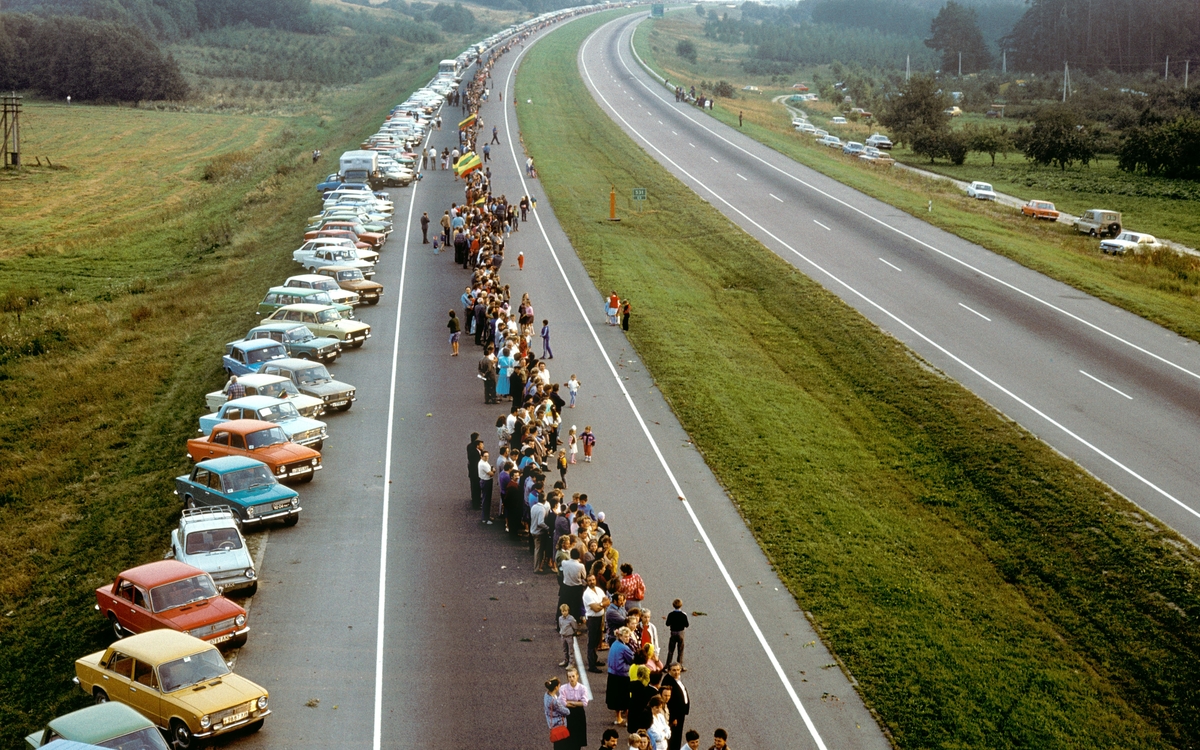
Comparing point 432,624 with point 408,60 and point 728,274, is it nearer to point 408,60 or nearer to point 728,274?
point 728,274

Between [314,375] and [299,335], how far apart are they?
12.8 feet

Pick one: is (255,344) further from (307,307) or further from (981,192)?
(981,192)

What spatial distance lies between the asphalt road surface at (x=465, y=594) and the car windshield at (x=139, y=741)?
167cm

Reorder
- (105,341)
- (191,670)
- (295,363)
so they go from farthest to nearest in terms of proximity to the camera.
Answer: (105,341) < (295,363) < (191,670)

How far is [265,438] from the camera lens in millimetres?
25406

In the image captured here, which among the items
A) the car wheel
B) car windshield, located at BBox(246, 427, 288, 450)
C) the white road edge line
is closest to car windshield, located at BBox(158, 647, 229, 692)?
the car wheel

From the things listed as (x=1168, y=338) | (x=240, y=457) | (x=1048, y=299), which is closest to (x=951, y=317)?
(x=1048, y=299)

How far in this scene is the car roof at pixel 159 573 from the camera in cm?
1852

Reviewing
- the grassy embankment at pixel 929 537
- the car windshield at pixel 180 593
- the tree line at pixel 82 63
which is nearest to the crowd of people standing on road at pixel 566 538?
the grassy embankment at pixel 929 537

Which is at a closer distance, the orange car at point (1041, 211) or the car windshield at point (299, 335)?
the car windshield at point (299, 335)

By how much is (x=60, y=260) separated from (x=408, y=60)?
381ft

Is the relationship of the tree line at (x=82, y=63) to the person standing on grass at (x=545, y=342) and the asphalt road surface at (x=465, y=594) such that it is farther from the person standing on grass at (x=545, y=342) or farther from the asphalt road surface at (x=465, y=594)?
the person standing on grass at (x=545, y=342)

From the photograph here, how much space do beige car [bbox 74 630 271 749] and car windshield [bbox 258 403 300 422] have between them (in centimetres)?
1030

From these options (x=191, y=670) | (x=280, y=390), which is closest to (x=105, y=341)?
(x=280, y=390)
